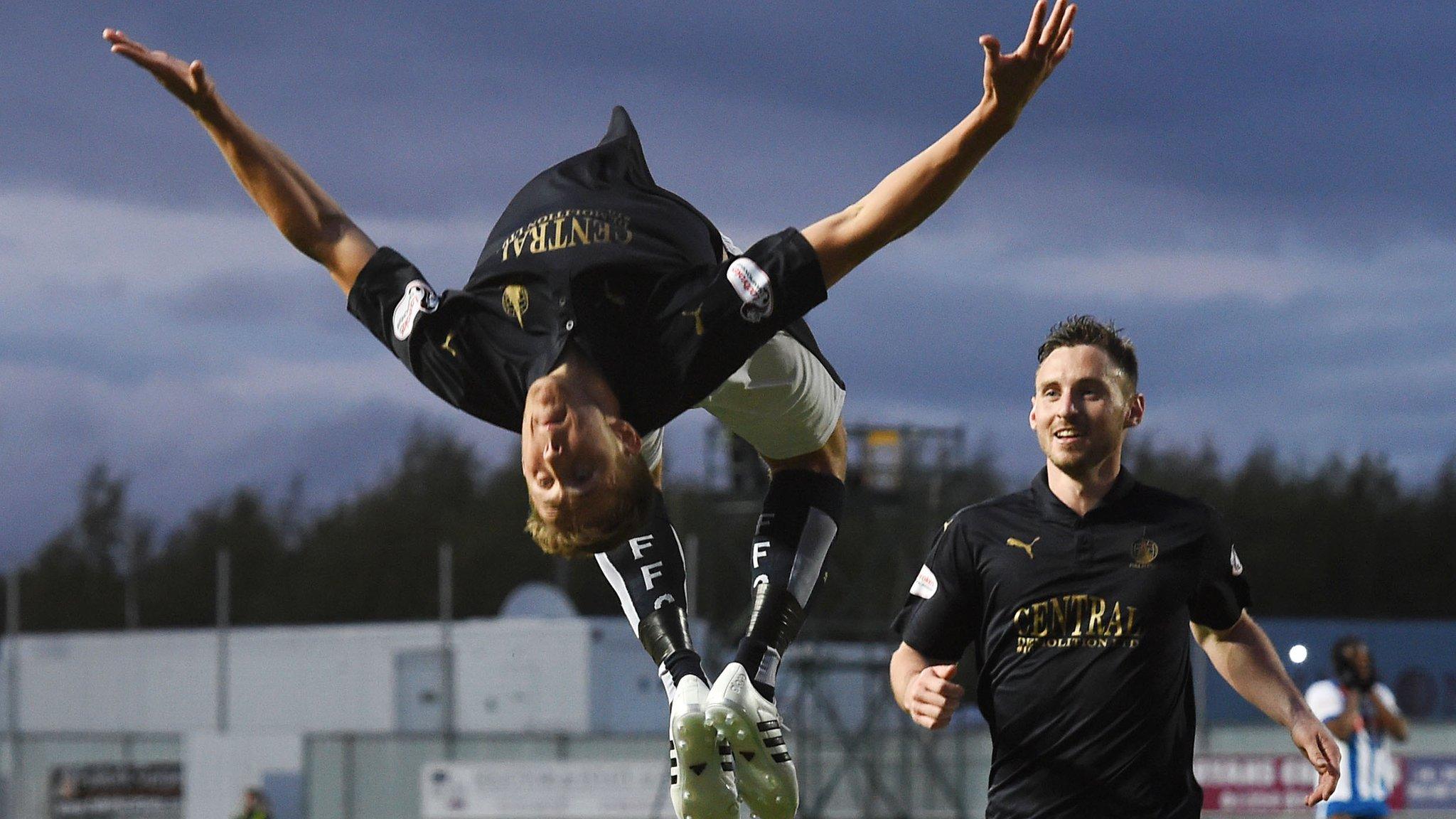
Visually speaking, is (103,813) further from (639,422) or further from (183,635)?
(639,422)

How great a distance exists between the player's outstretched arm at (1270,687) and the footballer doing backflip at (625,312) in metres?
1.32

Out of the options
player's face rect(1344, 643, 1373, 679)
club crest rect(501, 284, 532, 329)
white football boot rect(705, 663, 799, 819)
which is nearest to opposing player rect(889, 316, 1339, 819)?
white football boot rect(705, 663, 799, 819)

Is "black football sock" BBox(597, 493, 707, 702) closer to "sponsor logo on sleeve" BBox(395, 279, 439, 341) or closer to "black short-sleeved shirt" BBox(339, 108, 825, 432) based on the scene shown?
"black short-sleeved shirt" BBox(339, 108, 825, 432)

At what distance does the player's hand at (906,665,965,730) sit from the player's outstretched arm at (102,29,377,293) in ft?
6.51

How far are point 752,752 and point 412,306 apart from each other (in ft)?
5.38

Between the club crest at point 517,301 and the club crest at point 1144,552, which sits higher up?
the club crest at point 517,301

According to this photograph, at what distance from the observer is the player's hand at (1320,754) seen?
5297mm

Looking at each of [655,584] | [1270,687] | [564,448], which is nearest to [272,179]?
[564,448]

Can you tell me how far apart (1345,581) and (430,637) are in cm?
2211

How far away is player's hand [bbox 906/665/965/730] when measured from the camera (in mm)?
5070

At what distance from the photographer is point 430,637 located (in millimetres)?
38062

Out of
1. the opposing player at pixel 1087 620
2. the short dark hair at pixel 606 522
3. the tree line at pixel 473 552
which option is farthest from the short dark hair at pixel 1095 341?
the tree line at pixel 473 552

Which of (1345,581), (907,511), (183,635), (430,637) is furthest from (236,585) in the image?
(907,511)

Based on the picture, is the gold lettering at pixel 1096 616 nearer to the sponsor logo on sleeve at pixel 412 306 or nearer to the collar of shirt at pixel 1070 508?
the collar of shirt at pixel 1070 508
